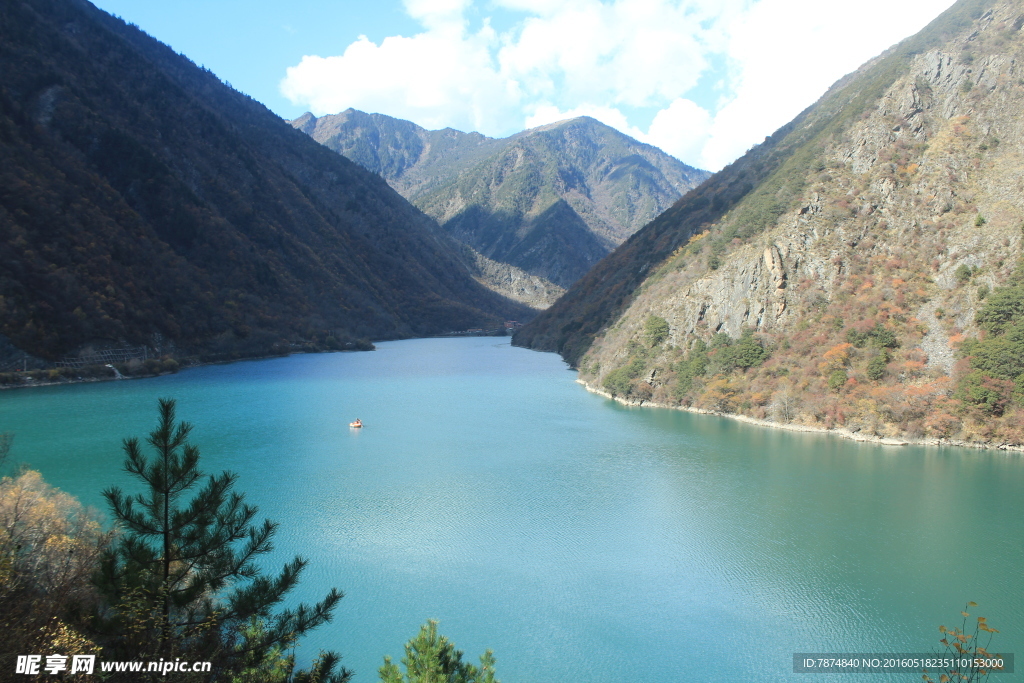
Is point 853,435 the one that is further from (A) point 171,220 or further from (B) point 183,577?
(A) point 171,220

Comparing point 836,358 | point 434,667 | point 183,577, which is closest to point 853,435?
point 836,358

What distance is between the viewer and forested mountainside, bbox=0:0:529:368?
183 ft

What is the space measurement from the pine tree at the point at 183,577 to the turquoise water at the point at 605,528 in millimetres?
5640

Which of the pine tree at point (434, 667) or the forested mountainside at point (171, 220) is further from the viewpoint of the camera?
the forested mountainside at point (171, 220)

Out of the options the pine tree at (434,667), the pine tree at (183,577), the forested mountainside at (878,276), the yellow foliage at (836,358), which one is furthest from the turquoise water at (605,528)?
the pine tree at (183,577)

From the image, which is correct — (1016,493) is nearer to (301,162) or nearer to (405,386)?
(405,386)

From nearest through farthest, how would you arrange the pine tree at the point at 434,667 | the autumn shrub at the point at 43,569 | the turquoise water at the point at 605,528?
the autumn shrub at the point at 43,569 → the pine tree at the point at 434,667 → the turquoise water at the point at 605,528

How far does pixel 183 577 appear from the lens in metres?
8.62

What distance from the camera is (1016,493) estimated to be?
25234 mm

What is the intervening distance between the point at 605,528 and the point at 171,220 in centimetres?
7875

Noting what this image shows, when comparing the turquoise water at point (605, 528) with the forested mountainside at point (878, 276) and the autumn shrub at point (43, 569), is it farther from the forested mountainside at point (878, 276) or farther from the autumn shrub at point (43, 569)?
the autumn shrub at point (43, 569)

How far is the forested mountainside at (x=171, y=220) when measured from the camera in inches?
2192

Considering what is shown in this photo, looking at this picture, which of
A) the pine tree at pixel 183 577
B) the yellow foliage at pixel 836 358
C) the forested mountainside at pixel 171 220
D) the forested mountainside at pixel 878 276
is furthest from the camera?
the forested mountainside at pixel 171 220

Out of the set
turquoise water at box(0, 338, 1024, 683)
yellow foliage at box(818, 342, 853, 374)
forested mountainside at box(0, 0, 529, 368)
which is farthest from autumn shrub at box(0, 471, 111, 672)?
forested mountainside at box(0, 0, 529, 368)
